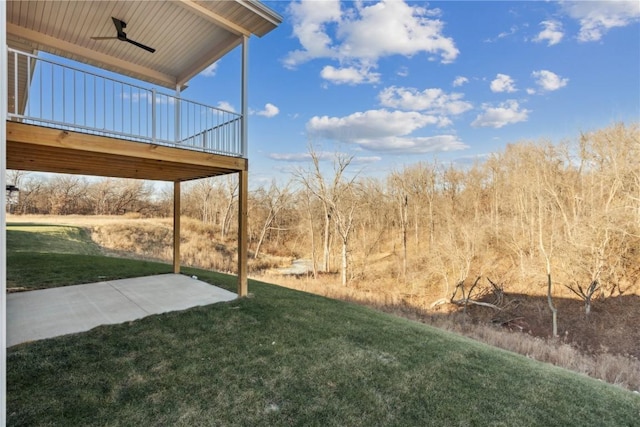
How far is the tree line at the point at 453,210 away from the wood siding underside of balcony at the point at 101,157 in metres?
12.5

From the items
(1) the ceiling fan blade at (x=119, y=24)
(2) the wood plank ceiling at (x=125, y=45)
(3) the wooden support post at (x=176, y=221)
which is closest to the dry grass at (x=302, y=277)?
(3) the wooden support post at (x=176, y=221)

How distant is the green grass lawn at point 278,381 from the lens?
92.1 inches

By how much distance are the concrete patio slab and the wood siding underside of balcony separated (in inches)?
85.1

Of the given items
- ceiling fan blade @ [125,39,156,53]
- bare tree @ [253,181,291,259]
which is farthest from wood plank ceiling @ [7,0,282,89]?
bare tree @ [253,181,291,259]

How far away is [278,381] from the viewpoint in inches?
110

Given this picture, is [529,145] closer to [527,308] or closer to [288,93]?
[527,308]

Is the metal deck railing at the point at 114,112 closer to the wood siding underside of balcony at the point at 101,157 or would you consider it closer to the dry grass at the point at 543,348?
the wood siding underside of balcony at the point at 101,157

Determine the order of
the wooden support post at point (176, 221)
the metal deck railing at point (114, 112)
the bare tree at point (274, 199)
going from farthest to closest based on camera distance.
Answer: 1. the bare tree at point (274, 199)
2. the wooden support post at point (176, 221)
3. the metal deck railing at point (114, 112)

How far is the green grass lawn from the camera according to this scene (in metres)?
2.34

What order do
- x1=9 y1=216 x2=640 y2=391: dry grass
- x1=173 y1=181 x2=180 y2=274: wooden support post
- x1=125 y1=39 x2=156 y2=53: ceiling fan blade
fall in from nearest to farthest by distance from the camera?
1. x1=125 y1=39 x2=156 y2=53: ceiling fan blade
2. x1=173 y1=181 x2=180 y2=274: wooden support post
3. x1=9 y1=216 x2=640 y2=391: dry grass

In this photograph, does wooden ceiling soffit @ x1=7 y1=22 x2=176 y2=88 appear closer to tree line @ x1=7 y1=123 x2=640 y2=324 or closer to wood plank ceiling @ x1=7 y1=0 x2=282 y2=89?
wood plank ceiling @ x1=7 y1=0 x2=282 y2=89

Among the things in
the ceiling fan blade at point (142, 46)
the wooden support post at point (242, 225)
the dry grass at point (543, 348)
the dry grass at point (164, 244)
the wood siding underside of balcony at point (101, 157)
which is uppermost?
the ceiling fan blade at point (142, 46)

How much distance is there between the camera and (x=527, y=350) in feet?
23.7

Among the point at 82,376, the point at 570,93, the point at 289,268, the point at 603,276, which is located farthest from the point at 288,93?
the point at 603,276
